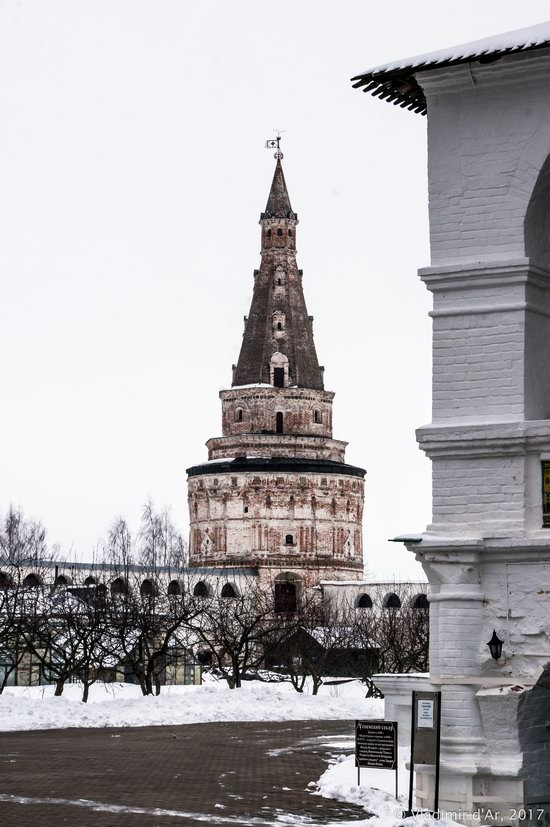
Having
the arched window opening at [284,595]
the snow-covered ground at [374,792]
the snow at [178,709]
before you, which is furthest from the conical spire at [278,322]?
the snow-covered ground at [374,792]

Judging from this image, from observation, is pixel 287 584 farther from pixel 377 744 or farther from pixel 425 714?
pixel 425 714

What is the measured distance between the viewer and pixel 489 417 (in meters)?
16.8

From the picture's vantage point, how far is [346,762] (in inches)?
902

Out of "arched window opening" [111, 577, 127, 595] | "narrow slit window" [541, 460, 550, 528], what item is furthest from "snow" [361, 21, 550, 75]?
"arched window opening" [111, 577, 127, 595]

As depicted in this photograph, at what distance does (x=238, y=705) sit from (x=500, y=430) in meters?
25.2

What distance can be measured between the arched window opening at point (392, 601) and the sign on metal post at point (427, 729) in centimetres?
7074

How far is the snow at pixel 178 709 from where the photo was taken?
34281 millimetres

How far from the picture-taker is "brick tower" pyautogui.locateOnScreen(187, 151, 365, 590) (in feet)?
318

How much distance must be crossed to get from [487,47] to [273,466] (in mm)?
81012

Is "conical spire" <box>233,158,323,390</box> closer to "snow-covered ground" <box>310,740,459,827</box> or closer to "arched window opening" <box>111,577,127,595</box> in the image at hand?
"arched window opening" <box>111,577,127,595</box>

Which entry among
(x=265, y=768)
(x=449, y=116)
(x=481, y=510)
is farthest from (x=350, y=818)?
(x=449, y=116)

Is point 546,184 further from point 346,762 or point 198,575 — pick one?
point 198,575

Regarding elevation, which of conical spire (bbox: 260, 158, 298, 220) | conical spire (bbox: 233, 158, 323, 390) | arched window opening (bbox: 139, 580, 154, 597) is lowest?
arched window opening (bbox: 139, 580, 154, 597)

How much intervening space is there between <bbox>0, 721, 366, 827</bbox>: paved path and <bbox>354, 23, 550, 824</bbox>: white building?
6.91 feet
